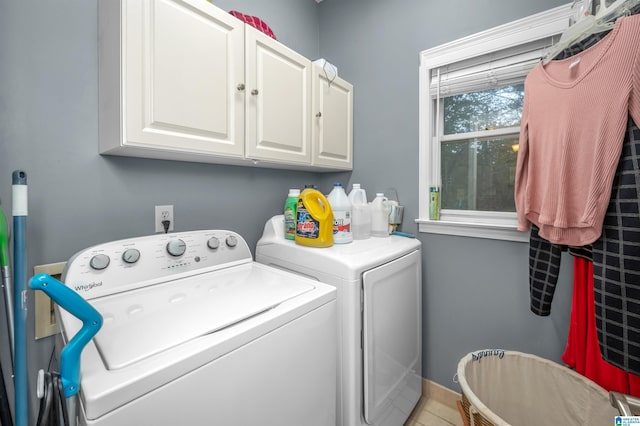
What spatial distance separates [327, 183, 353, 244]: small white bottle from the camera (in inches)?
60.6

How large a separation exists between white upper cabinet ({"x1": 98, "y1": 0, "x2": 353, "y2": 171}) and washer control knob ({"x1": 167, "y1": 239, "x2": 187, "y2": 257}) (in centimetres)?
39

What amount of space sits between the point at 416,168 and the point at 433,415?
158 centimetres

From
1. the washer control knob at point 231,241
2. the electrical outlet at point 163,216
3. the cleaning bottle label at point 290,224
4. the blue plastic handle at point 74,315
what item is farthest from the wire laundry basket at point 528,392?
the electrical outlet at point 163,216

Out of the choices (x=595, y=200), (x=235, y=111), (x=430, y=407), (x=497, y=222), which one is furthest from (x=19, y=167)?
(x=430, y=407)

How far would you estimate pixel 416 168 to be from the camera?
74.3 inches

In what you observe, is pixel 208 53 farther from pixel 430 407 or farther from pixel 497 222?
pixel 430 407

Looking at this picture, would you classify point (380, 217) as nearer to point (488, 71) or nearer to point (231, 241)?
point (231, 241)

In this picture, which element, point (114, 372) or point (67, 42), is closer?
point (114, 372)

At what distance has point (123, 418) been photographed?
1.85ft

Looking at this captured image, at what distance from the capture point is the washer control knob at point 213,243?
1.31m

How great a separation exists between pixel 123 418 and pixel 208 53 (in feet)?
4.26

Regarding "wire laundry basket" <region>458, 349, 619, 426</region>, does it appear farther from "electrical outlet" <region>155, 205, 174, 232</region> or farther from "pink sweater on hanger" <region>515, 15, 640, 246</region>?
"electrical outlet" <region>155, 205, 174, 232</region>

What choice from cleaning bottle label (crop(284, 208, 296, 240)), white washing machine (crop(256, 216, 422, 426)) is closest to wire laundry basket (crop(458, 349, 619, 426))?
white washing machine (crop(256, 216, 422, 426))

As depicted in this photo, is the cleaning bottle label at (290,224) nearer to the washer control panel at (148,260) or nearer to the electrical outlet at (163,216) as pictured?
the washer control panel at (148,260)
